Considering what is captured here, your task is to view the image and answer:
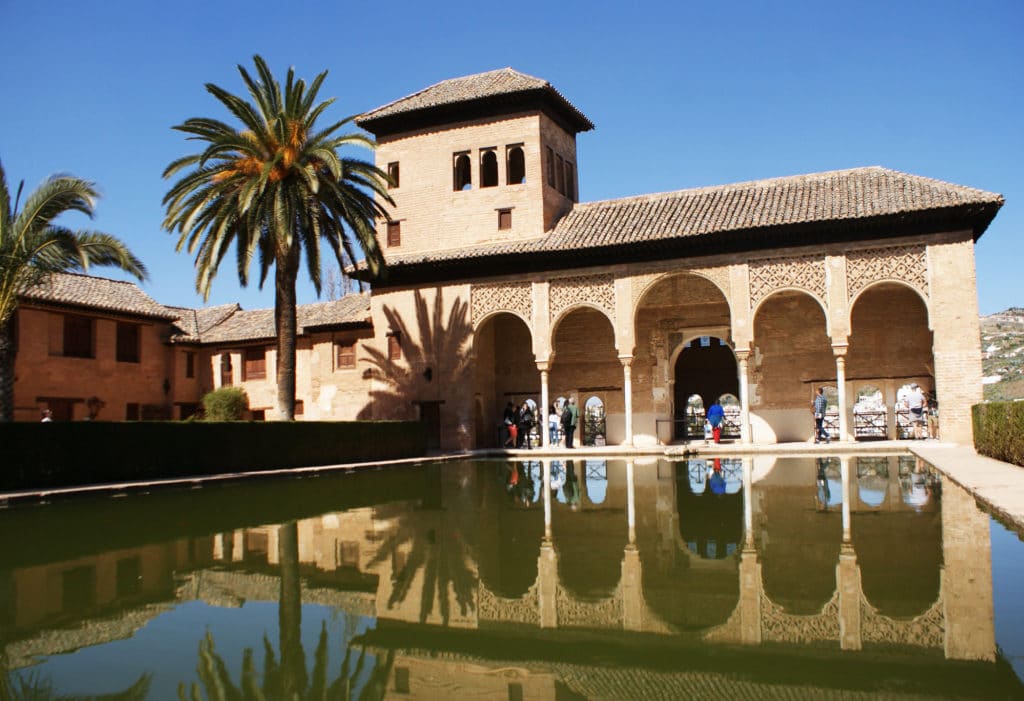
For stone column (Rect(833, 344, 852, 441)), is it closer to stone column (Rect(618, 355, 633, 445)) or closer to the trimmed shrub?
stone column (Rect(618, 355, 633, 445))

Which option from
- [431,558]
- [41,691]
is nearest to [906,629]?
[431,558]

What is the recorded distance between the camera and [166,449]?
53.0ft

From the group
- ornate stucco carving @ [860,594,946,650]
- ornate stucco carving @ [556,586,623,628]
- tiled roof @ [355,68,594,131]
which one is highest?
tiled roof @ [355,68,594,131]

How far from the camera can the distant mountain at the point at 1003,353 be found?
6278 cm

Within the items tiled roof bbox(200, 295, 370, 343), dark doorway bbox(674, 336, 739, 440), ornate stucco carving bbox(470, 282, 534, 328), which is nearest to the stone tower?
ornate stucco carving bbox(470, 282, 534, 328)

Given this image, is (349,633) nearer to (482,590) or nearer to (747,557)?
(482,590)

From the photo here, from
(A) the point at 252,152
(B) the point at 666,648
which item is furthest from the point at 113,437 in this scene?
(B) the point at 666,648

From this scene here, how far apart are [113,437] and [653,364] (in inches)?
588

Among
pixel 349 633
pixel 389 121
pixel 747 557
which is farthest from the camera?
pixel 389 121

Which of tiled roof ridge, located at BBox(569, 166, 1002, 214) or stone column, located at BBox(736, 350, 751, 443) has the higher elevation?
tiled roof ridge, located at BBox(569, 166, 1002, 214)

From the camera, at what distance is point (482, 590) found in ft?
17.7

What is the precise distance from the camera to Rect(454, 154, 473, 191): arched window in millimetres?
26125

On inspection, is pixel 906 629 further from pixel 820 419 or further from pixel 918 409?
pixel 918 409

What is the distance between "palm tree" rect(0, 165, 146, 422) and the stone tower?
946cm
